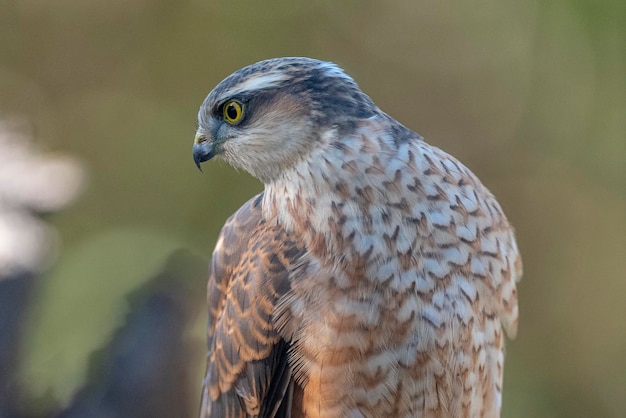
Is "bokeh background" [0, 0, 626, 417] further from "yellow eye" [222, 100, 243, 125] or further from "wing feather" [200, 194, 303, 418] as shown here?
"yellow eye" [222, 100, 243, 125]

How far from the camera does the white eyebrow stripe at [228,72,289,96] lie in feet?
5.51

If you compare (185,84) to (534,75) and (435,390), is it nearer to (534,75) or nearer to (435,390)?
(534,75)

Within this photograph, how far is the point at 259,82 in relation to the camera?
1.69 meters

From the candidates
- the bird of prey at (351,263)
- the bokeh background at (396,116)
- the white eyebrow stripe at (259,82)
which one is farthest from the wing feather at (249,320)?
the bokeh background at (396,116)

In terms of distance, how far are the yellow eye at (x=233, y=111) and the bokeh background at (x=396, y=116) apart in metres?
1.66

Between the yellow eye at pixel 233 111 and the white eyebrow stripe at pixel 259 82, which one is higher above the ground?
the white eyebrow stripe at pixel 259 82

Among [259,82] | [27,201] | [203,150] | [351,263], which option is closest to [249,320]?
[351,263]

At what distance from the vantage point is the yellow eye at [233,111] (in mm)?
1715

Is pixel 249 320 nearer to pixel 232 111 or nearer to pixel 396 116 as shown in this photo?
pixel 232 111

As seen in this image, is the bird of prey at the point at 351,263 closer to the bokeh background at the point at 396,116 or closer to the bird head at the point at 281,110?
the bird head at the point at 281,110

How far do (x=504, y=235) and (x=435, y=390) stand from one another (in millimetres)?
411

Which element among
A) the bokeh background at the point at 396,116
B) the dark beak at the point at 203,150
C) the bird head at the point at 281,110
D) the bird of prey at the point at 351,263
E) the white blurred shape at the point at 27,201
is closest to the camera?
the bird of prey at the point at 351,263

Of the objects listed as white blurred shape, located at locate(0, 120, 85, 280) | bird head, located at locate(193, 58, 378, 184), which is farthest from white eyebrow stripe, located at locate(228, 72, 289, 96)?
white blurred shape, located at locate(0, 120, 85, 280)

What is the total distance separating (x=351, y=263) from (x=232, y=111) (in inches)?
19.2
